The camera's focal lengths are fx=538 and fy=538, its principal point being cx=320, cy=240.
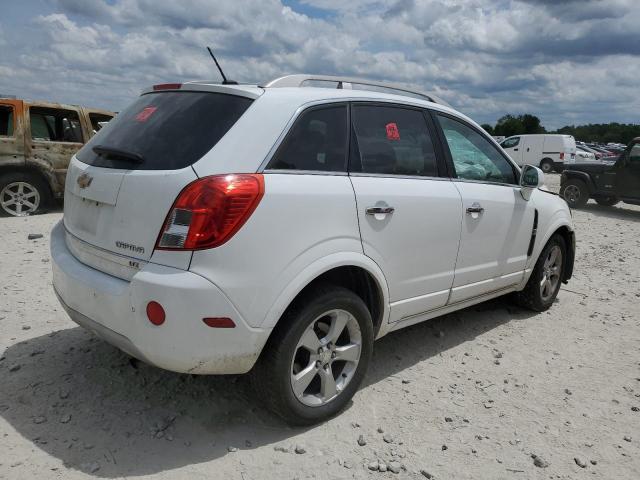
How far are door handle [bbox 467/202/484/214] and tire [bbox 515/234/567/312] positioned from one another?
4.29ft

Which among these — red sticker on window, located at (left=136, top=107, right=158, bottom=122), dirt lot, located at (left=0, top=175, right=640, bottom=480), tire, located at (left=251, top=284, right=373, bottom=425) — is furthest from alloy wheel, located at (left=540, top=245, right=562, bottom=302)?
red sticker on window, located at (left=136, top=107, right=158, bottom=122)

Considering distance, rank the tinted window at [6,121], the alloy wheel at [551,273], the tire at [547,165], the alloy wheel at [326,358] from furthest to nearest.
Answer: the tire at [547,165], the tinted window at [6,121], the alloy wheel at [551,273], the alloy wheel at [326,358]

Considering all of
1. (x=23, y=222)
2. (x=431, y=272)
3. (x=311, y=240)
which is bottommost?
(x=23, y=222)

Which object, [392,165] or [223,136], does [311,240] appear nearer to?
[223,136]

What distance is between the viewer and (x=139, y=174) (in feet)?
8.45

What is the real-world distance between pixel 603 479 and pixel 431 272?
145 cm

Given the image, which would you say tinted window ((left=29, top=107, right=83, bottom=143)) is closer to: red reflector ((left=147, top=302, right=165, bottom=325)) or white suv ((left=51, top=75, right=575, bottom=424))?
white suv ((left=51, top=75, right=575, bottom=424))

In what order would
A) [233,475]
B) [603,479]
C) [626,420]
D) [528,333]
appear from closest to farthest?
[233,475]
[603,479]
[626,420]
[528,333]

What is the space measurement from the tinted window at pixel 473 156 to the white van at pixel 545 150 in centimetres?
2163

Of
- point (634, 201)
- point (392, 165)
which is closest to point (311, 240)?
point (392, 165)

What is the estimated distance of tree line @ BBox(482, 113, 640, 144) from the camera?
71000 millimetres

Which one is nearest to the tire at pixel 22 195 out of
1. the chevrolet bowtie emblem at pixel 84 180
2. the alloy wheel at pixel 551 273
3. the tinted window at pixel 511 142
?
the chevrolet bowtie emblem at pixel 84 180

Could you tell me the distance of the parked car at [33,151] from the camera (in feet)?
27.8

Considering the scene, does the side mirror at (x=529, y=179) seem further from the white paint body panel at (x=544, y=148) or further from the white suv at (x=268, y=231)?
the white paint body panel at (x=544, y=148)
